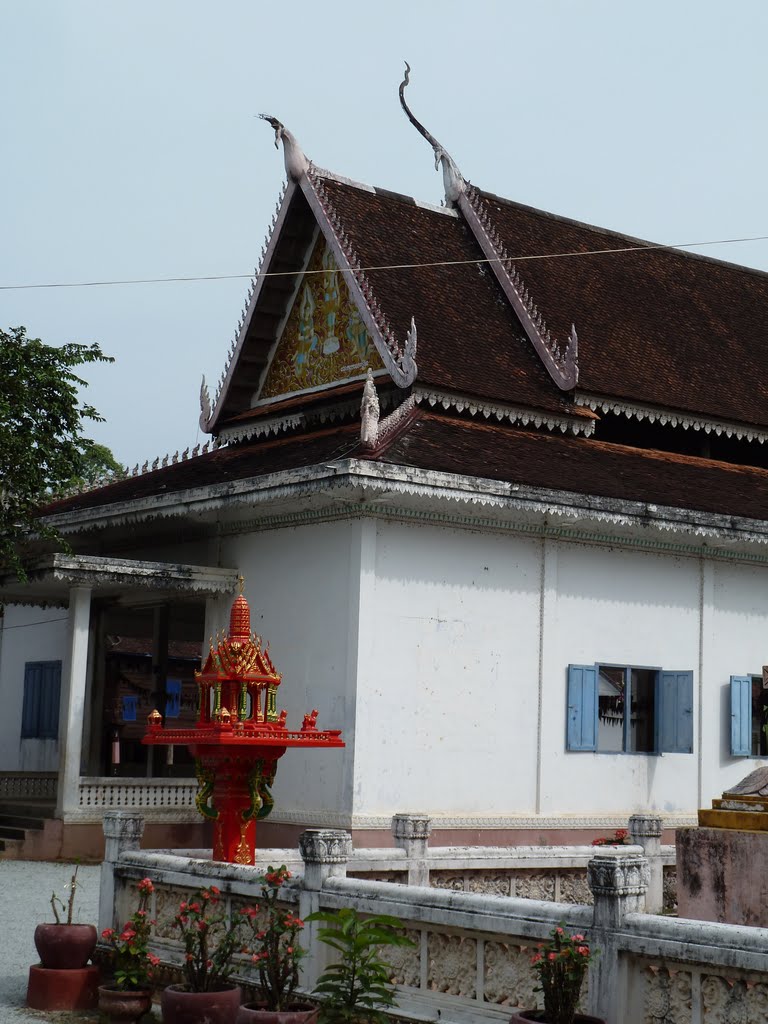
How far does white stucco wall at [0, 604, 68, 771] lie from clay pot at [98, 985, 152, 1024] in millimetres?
12724

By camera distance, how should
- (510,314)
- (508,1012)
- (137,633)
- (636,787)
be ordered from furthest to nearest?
(137,633) → (510,314) → (636,787) → (508,1012)

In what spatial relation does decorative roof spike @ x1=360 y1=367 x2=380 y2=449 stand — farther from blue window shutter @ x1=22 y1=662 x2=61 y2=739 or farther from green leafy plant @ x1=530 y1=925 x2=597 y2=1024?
green leafy plant @ x1=530 y1=925 x2=597 y2=1024

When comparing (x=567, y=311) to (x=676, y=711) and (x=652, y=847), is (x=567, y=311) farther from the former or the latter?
(x=652, y=847)

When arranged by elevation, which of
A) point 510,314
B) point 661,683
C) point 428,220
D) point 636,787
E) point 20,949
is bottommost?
point 20,949

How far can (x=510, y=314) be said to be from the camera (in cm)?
2081

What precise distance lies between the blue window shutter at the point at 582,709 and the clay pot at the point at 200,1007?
29.7 feet

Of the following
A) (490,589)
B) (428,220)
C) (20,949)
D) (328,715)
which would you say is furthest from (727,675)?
(20,949)

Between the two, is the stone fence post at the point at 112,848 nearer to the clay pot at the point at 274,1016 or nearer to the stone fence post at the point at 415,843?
the stone fence post at the point at 415,843

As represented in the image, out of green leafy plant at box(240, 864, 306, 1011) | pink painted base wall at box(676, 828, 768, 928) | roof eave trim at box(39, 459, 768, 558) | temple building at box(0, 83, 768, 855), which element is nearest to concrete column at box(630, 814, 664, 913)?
temple building at box(0, 83, 768, 855)

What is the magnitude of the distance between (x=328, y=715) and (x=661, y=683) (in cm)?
445

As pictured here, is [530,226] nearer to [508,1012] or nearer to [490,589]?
[490,589]

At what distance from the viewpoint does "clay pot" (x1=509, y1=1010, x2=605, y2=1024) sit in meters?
7.82

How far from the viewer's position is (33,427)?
18.5 metres

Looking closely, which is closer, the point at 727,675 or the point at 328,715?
the point at 328,715
